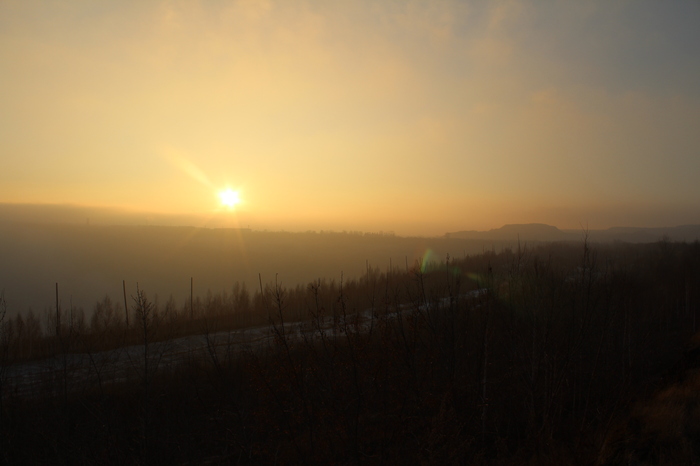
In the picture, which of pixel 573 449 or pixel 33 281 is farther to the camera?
pixel 33 281

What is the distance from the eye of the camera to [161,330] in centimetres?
2028

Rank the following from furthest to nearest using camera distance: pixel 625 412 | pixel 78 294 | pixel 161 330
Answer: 1. pixel 78 294
2. pixel 161 330
3. pixel 625 412

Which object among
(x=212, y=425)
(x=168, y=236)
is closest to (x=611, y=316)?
(x=212, y=425)

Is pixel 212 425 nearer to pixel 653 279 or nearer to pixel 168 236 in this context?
pixel 653 279

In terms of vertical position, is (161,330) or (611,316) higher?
(611,316)

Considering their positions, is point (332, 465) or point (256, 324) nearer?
point (332, 465)

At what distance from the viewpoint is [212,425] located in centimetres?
1077

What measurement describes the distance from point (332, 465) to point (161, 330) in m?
16.1

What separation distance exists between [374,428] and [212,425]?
5.17m

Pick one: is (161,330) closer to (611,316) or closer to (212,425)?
(212,425)

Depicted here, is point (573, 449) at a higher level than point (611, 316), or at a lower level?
lower

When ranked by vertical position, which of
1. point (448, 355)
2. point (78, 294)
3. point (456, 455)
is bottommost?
point (78, 294)

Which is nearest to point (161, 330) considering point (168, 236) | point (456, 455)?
point (456, 455)

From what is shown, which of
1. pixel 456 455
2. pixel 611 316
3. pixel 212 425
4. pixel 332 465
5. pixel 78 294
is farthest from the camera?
pixel 78 294
